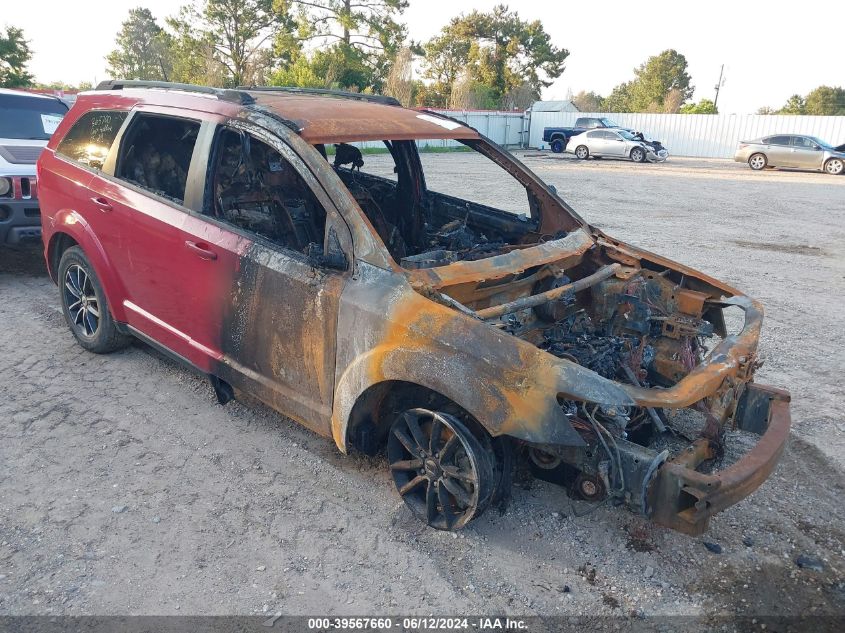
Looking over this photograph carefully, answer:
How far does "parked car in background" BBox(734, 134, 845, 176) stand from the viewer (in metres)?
21.4

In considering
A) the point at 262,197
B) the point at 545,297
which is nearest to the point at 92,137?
the point at 262,197

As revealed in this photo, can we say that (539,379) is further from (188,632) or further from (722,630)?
(188,632)

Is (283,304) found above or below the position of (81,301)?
above

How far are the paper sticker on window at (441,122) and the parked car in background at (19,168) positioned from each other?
382cm

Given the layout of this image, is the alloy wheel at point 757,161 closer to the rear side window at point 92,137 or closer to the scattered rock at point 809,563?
the scattered rock at point 809,563

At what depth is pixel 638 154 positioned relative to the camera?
24.9 m

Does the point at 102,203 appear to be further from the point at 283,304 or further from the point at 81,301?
the point at 283,304

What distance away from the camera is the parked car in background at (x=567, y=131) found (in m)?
28.7

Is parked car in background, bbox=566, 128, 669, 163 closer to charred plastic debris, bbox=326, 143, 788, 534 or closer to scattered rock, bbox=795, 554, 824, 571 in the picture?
charred plastic debris, bbox=326, 143, 788, 534

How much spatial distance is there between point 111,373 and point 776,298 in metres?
6.52

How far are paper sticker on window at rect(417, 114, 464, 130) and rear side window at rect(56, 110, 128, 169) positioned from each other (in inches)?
78.7

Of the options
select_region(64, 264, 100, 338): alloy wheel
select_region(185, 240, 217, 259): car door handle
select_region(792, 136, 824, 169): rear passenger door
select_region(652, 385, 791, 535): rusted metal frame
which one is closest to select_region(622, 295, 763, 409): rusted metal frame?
select_region(652, 385, 791, 535): rusted metal frame

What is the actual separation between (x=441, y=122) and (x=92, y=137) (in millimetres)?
2505

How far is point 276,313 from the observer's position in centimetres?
325
